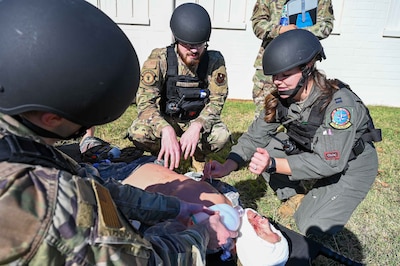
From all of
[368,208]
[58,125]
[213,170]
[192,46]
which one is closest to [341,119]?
[213,170]

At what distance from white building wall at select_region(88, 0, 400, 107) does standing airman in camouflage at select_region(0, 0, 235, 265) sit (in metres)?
6.10

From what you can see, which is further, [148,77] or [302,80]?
[148,77]

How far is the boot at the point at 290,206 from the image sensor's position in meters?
3.29

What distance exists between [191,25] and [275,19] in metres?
1.76

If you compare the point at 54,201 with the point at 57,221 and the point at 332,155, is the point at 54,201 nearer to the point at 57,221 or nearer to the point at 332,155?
the point at 57,221

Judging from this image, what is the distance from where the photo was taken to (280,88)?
9.43 feet

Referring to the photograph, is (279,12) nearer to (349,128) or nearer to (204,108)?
(204,108)

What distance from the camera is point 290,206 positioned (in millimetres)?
3344

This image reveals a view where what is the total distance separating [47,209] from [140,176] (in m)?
1.54

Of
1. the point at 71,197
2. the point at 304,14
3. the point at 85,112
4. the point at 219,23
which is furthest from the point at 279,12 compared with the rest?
the point at 71,197

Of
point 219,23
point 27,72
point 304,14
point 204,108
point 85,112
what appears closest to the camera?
point 27,72

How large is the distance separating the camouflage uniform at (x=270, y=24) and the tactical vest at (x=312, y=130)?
5.16 feet

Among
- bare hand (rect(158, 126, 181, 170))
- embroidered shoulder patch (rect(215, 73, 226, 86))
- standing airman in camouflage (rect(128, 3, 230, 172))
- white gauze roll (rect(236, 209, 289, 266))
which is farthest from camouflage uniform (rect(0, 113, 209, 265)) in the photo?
embroidered shoulder patch (rect(215, 73, 226, 86))

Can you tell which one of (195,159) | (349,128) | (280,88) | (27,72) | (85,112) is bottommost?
(195,159)
